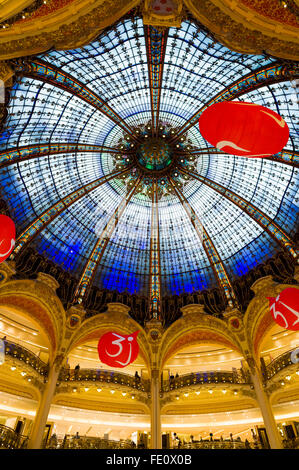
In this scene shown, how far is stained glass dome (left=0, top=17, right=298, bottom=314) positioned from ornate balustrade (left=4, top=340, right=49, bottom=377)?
5.58 metres

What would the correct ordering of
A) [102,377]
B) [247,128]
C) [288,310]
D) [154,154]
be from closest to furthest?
[247,128]
[288,310]
[102,377]
[154,154]

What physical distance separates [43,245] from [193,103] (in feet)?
53.4

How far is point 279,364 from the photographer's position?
64.4 ft

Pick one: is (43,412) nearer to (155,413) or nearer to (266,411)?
(155,413)

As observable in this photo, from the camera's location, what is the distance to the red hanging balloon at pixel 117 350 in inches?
595

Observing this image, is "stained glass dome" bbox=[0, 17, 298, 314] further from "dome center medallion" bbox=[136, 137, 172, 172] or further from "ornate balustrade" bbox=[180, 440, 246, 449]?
"ornate balustrade" bbox=[180, 440, 246, 449]

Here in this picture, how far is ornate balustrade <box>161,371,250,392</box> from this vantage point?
2066 centimetres

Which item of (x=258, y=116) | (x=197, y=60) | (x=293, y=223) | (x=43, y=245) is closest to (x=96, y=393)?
(x=43, y=245)

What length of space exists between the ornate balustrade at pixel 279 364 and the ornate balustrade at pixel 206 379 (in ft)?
5.26

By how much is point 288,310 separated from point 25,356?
55.1ft

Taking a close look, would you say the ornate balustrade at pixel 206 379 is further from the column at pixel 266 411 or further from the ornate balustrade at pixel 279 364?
the ornate balustrade at pixel 279 364

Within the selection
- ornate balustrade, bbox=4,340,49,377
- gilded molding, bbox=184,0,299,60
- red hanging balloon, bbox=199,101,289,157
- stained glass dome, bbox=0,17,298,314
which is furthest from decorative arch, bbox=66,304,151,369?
gilded molding, bbox=184,0,299,60

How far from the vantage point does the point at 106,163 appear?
24.9 metres

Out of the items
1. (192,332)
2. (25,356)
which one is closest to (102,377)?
(25,356)
